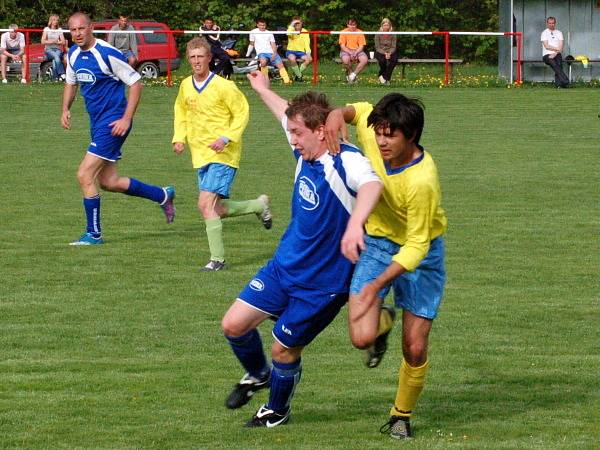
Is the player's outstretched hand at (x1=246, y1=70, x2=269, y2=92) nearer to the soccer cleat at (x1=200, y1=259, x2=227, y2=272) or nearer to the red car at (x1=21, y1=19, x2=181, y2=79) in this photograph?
the soccer cleat at (x1=200, y1=259, x2=227, y2=272)

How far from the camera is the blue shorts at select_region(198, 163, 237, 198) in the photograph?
11.6m

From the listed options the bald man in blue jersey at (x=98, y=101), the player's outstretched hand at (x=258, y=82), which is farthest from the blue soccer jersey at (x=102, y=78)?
the player's outstretched hand at (x=258, y=82)

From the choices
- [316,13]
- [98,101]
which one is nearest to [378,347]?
[98,101]

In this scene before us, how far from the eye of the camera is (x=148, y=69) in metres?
36.0

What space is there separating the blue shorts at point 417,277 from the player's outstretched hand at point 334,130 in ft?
1.52

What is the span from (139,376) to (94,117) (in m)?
5.33

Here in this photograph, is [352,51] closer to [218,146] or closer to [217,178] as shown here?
[217,178]

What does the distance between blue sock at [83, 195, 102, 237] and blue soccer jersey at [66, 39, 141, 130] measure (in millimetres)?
666

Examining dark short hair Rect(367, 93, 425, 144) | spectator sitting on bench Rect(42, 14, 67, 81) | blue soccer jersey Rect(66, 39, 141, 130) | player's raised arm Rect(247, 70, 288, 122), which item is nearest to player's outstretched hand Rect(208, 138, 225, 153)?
blue soccer jersey Rect(66, 39, 141, 130)

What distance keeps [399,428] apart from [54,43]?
26.4 m

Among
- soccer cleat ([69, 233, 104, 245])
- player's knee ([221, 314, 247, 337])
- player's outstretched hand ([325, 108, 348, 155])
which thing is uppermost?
player's outstretched hand ([325, 108, 348, 155])

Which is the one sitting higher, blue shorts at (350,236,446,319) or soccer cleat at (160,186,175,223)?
blue shorts at (350,236,446,319)

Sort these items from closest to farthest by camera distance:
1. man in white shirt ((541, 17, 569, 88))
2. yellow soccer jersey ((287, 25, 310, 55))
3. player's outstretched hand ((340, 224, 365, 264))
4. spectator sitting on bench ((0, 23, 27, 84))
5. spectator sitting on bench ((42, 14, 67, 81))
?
player's outstretched hand ((340, 224, 365, 264))
spectator sitting on bench ((42, 14, 67, 81))
man in white shirt ((541, 17, 569, 88))
spectator sitting on bench ((0, 23, 27, 84))
yellow soccer jersey ((287, 25, 310, 55))

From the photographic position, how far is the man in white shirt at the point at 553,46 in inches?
1254
